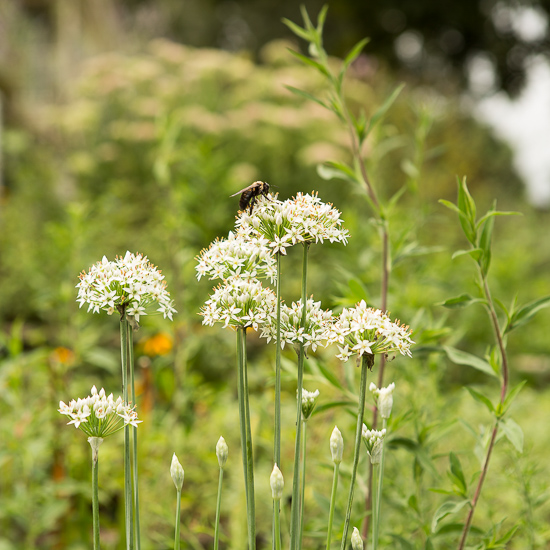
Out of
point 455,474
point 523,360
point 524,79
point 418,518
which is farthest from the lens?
point 524,79

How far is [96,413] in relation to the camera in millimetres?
845

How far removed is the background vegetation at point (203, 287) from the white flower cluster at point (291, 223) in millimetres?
410

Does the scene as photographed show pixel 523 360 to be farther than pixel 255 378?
Yes

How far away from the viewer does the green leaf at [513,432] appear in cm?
106

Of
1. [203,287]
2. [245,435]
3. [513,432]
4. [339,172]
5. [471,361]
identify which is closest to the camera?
[245,435]

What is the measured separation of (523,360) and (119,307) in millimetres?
4959

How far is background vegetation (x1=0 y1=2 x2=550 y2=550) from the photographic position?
1969 millimetres

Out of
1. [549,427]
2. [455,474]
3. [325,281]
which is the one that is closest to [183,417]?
[455,474]

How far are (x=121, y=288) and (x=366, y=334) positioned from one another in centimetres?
42

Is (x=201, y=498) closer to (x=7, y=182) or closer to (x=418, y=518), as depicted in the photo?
(x=418, y=518)

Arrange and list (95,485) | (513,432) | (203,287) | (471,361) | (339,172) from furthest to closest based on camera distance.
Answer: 1. (203,287)
2. (339,172)
3. (471,361)
4. (513,432)
5. (95,485)

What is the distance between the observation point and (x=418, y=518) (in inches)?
58.5

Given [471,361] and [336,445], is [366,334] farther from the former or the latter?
[471,361]

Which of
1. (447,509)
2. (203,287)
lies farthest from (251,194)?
(203,287)
